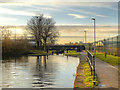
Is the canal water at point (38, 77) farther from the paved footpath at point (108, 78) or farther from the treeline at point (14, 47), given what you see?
the treeline at point (14, 47)

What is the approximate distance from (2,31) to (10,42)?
14.6 m

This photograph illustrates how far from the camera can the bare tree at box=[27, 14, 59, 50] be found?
6994 centimetres

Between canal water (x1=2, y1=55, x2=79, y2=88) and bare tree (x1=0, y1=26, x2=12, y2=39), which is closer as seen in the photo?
canal water (x1=2, y1=55, x2=79, y2=88)

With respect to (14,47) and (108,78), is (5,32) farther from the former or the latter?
(108,78)

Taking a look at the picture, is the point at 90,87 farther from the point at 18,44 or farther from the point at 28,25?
the point at 28,25

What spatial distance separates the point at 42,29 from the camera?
7156cm

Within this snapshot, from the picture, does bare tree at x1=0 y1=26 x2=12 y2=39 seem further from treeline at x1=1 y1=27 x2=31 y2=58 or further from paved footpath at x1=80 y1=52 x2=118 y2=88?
paved footpath at x1=80 y1=52 x2=118 y2=88

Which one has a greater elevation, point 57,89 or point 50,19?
point 50,19

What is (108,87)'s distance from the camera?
31.7 feet

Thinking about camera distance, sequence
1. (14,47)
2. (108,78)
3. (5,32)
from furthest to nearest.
Result: 1. (5,32)
2. (14,47)
3. (108,78)

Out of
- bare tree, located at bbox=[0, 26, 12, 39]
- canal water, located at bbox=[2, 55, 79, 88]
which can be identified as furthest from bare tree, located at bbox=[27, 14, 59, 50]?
canal water, located at bbox=[2, 55, 79, 88]

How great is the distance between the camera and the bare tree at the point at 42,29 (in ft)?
229

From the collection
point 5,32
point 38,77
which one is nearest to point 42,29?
point 5,32

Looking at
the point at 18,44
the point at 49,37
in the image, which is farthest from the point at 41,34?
the point at 18,44
